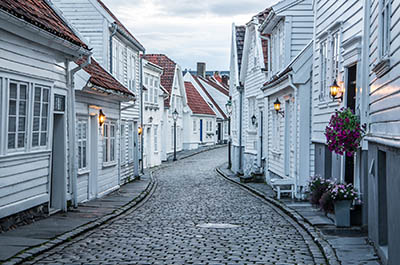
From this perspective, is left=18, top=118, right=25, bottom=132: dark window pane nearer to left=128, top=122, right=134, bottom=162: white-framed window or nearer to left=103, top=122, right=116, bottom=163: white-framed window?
left=103, top=122, right=116, bottom=163: white-framed window

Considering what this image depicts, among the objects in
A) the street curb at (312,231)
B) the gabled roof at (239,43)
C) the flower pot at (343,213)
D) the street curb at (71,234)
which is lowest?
the street curb at (71,234)

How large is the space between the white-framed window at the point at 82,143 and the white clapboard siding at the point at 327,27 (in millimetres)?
6151

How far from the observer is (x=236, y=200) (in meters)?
18.5

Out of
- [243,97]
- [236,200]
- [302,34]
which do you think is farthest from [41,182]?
[243,97]

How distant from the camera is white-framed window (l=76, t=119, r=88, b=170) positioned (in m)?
16.1

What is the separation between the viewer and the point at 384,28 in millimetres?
8633

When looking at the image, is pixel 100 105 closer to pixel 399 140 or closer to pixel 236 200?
pixel 236 200

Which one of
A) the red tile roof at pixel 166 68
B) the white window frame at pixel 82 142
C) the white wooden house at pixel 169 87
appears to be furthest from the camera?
the red tile roof at pixel 166 68

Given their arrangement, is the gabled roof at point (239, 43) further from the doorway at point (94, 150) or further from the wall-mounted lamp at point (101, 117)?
the doorway at point (94, 150)

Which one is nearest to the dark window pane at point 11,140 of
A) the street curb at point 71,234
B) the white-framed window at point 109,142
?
the street curb at point 71,234

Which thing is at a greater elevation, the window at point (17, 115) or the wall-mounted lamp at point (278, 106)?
the wall-mounted lamp at point (278, 106)

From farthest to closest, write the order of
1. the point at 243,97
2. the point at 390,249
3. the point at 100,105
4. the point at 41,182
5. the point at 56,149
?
the point at 243,97 → the point at 100,105 → the point at 56,149 → the point at 41,182 → the point at 390,249

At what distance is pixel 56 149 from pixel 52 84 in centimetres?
186

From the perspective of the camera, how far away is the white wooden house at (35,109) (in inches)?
412
